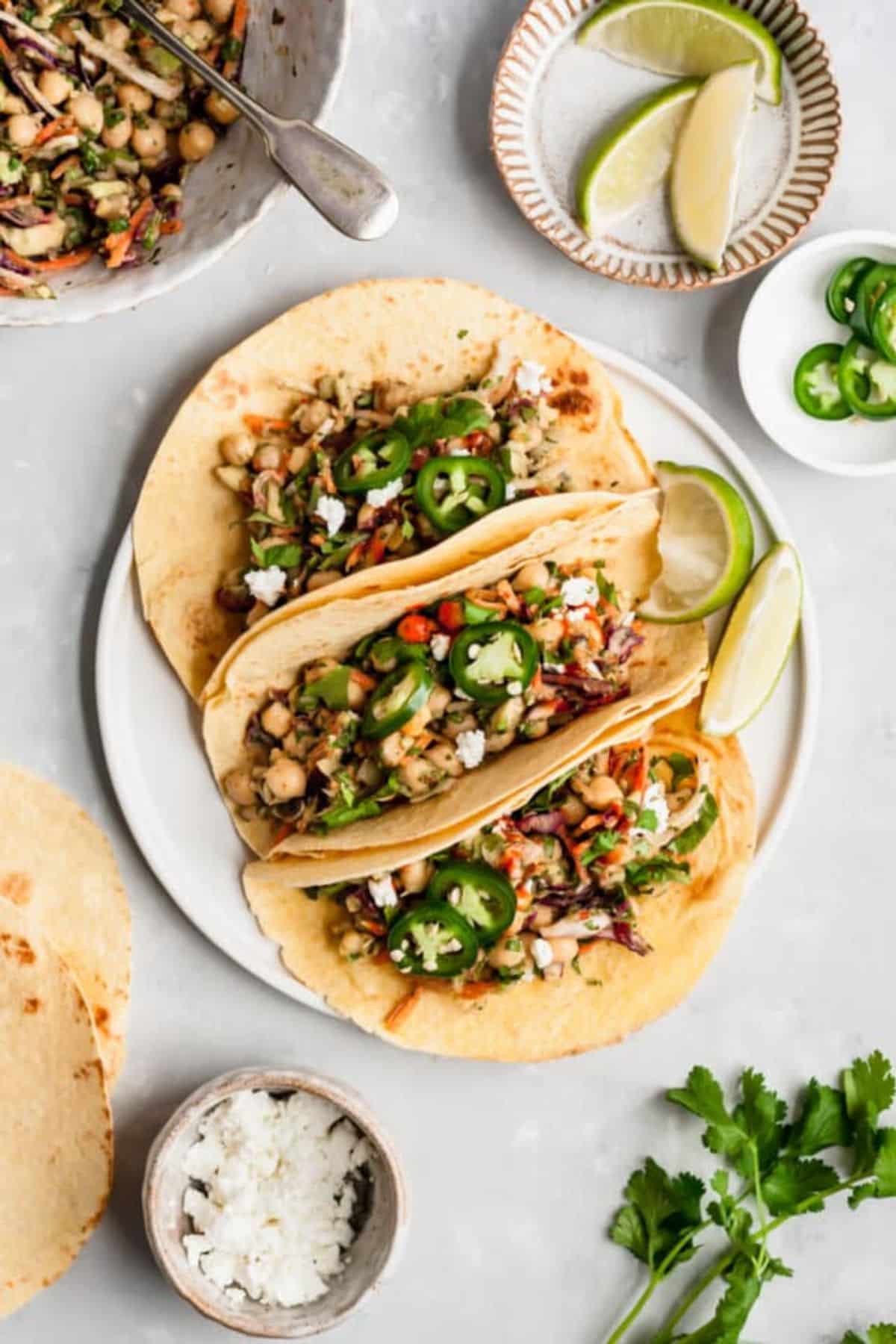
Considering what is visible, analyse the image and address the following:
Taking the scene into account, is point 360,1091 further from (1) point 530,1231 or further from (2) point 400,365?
(2) point 400,365

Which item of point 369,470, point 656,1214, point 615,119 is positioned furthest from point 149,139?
point 656,1214

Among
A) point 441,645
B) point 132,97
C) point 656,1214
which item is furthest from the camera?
point 656,1214

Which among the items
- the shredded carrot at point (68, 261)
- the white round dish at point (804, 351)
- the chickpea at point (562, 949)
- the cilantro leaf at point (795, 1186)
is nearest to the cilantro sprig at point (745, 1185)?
the cilantro leaf at point (795, 1186)

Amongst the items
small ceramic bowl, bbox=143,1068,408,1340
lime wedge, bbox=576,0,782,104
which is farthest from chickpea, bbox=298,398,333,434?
small ceramic bowl, bbox=143,1068,408,1340

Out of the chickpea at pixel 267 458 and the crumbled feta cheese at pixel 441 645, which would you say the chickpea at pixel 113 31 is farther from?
the crumbled feta cheese at pixel 441 645

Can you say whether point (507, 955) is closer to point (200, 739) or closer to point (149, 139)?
point (200, 739)

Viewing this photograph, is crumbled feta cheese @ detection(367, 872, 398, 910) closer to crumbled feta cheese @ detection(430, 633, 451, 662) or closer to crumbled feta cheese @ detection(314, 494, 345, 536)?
crumbled feta cheese @ detection(430, 633, 451, 662)
